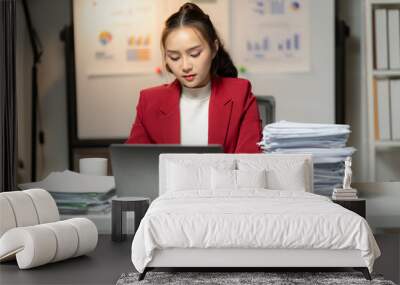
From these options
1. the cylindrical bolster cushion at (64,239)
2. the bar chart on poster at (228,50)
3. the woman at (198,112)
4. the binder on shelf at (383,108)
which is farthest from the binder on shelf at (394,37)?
the cylindrical bolster cushion at (64,239)

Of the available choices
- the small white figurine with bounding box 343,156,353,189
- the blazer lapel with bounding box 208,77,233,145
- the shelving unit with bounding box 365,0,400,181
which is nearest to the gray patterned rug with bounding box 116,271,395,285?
the small white figurine with bounding box 343,156,353,189

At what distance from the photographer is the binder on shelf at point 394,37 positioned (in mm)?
5102

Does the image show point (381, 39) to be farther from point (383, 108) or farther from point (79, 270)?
point (79, 270)

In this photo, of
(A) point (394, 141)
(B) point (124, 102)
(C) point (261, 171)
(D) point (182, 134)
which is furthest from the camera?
(B) point (124, 102)

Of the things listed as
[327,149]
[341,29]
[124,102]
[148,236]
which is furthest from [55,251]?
[341,29]

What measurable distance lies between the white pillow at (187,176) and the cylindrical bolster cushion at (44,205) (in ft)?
1.69

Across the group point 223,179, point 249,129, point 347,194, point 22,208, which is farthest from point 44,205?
point 347,194

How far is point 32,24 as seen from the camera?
582cm

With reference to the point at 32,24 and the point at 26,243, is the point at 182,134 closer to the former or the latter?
the point at 26,243

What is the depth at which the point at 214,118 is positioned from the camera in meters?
3.87

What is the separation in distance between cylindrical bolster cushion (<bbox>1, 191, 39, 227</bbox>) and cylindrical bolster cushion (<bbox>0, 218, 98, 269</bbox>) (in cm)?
15

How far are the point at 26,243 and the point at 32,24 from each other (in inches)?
129

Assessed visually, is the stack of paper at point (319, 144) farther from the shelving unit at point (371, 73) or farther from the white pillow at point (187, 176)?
the shelving unit at point (371, 73)

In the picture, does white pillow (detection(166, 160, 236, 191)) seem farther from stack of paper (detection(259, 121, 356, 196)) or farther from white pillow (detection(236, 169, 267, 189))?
stack of paper (detection(259, 121, 356, 196))
